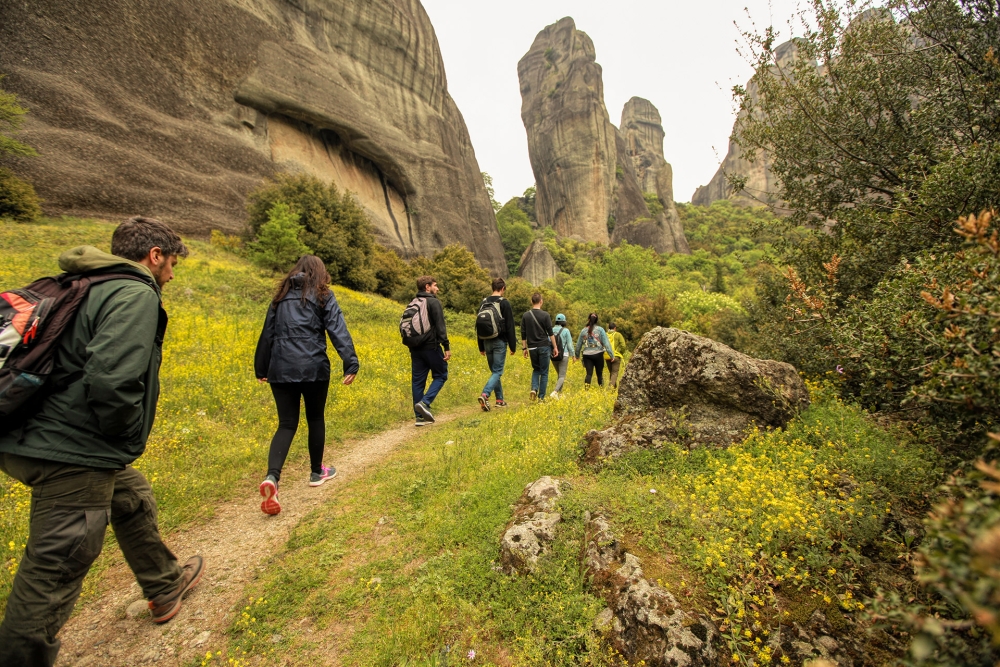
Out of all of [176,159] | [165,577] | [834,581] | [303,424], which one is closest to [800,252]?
[834,581]

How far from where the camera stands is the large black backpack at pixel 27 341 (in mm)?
2117

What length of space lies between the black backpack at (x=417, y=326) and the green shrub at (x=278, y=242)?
1382 centimetres

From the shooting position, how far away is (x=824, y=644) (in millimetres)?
2236

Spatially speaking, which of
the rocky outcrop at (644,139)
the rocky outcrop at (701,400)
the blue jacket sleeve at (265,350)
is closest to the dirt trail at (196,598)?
the blue jacket sleeve at (265,350)

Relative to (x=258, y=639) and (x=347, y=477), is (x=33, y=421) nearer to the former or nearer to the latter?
(x=258, y=639)

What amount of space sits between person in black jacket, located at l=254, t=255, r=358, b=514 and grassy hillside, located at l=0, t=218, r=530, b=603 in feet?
2.85

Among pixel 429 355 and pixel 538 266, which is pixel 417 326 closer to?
pixel 429 355

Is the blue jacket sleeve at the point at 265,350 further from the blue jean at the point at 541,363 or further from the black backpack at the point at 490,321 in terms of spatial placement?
the blue jean at the point at 541,363

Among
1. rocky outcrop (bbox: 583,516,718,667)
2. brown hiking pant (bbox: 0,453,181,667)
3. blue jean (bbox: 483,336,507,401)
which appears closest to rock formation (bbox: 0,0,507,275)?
blue jean (bbox: 483,336,507,401)

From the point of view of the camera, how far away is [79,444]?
2.29 metres

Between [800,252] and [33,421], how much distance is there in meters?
Answer: 9.69

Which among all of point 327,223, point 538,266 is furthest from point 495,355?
point 538,266

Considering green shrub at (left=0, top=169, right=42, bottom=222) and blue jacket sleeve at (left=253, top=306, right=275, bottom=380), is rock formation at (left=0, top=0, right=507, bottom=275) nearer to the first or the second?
green shrub at (left=0, top=169, right=42, bottom=222)

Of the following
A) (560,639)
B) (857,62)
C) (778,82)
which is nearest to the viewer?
(560,639)
